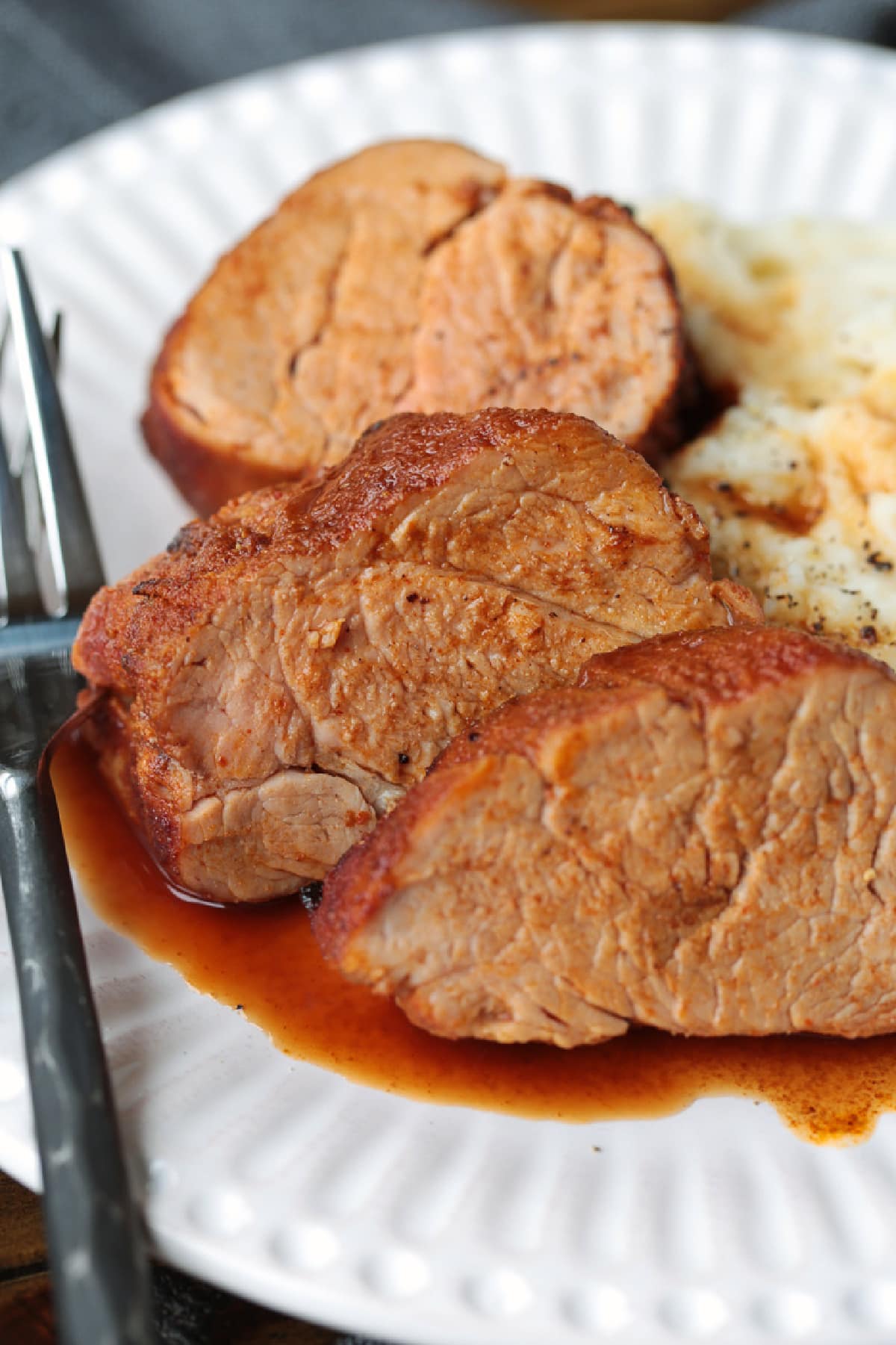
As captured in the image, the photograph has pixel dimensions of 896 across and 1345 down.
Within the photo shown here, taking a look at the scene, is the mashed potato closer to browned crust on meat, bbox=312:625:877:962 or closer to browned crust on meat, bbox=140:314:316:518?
browned crust on meat, bbox=312:625:877:962

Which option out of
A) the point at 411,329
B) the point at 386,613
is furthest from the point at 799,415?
the point at 386,613

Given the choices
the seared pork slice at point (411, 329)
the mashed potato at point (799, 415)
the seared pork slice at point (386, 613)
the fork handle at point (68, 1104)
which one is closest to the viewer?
the fork handle at point (68, 1104)

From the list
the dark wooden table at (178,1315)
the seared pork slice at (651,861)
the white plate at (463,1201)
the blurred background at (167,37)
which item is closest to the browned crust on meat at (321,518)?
the seared pork slice at (651,861)


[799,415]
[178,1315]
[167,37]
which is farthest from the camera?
[167,37]

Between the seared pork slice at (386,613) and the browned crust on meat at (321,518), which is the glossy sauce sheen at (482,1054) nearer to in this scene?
the seared pork slice at (386,613)

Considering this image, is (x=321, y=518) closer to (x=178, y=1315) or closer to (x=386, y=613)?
(x=386, y=613)

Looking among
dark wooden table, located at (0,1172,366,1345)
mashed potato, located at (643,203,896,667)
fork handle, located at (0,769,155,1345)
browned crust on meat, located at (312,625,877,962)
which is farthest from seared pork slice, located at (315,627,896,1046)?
mashed potato, located at (643,203,896,667)

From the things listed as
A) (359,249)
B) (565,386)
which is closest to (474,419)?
(565,386)
